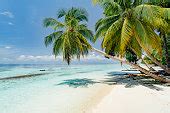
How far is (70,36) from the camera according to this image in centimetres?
1762

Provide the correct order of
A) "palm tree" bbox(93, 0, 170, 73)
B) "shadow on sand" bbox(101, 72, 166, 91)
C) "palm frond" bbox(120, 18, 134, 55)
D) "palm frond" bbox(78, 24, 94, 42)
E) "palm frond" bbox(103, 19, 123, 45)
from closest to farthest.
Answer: "palm frond" bbox(120, 18, 134, 55)
"palm tree" bbox(93, 0, 170, 73)
"palm frond" bbox(103, 19, 123, 45)
"shadow on sand" bbox(101, 72, 166, 91)
"palm frond" bbox(78, 24, 94, 42)

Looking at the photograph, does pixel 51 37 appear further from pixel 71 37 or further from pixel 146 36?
pixel 146 36

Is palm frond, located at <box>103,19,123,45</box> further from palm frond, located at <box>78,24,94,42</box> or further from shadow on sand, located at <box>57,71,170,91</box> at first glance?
palm frond, located at <box>78,24,94,42</box>

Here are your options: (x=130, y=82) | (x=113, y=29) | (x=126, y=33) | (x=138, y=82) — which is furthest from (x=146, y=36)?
(x=130, y=82)

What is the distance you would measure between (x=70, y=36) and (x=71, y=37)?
0.11 metres

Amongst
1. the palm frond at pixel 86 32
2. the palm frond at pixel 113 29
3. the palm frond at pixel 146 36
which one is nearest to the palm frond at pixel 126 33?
the palm frond at pixel 146 36

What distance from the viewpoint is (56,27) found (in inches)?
749

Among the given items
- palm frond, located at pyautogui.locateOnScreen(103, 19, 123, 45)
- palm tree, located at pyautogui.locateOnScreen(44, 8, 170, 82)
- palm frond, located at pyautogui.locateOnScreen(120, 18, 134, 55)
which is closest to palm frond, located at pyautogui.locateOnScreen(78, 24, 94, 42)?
palm tree, located at pyautogui.locateOnScreen(44, 8, 170, 82)

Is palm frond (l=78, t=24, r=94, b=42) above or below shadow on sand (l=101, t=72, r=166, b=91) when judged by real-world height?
above

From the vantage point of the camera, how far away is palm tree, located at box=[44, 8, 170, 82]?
57.8ft

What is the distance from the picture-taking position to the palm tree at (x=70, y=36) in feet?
58.3

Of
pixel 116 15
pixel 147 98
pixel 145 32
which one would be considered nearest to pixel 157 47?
pixel 145 32

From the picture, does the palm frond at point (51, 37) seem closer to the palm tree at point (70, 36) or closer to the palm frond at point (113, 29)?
the palm tree at point (70, 36)

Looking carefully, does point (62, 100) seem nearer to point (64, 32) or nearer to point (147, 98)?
point (147, 98)
